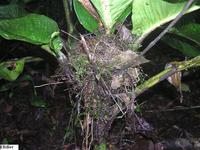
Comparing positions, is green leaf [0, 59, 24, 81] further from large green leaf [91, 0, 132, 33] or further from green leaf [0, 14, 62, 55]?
large green leaf [91, 0, 132, 33]

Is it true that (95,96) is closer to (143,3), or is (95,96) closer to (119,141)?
(143,3)

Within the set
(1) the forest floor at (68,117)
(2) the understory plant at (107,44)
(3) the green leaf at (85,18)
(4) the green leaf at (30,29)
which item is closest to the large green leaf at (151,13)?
(2) the understory plant at (107,44)

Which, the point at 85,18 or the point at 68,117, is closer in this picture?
the point at 85,18

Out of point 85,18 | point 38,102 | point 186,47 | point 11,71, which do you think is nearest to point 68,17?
point 85,18

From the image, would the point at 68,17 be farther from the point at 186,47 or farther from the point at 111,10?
the point at 186,47

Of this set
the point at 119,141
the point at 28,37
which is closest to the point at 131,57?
the point at 28,37

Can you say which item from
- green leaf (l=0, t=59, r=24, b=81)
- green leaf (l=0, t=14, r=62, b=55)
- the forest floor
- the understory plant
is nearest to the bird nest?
the understory plant

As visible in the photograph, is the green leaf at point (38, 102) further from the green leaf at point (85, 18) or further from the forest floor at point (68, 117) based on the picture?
the green leaf at point (85, 18)
